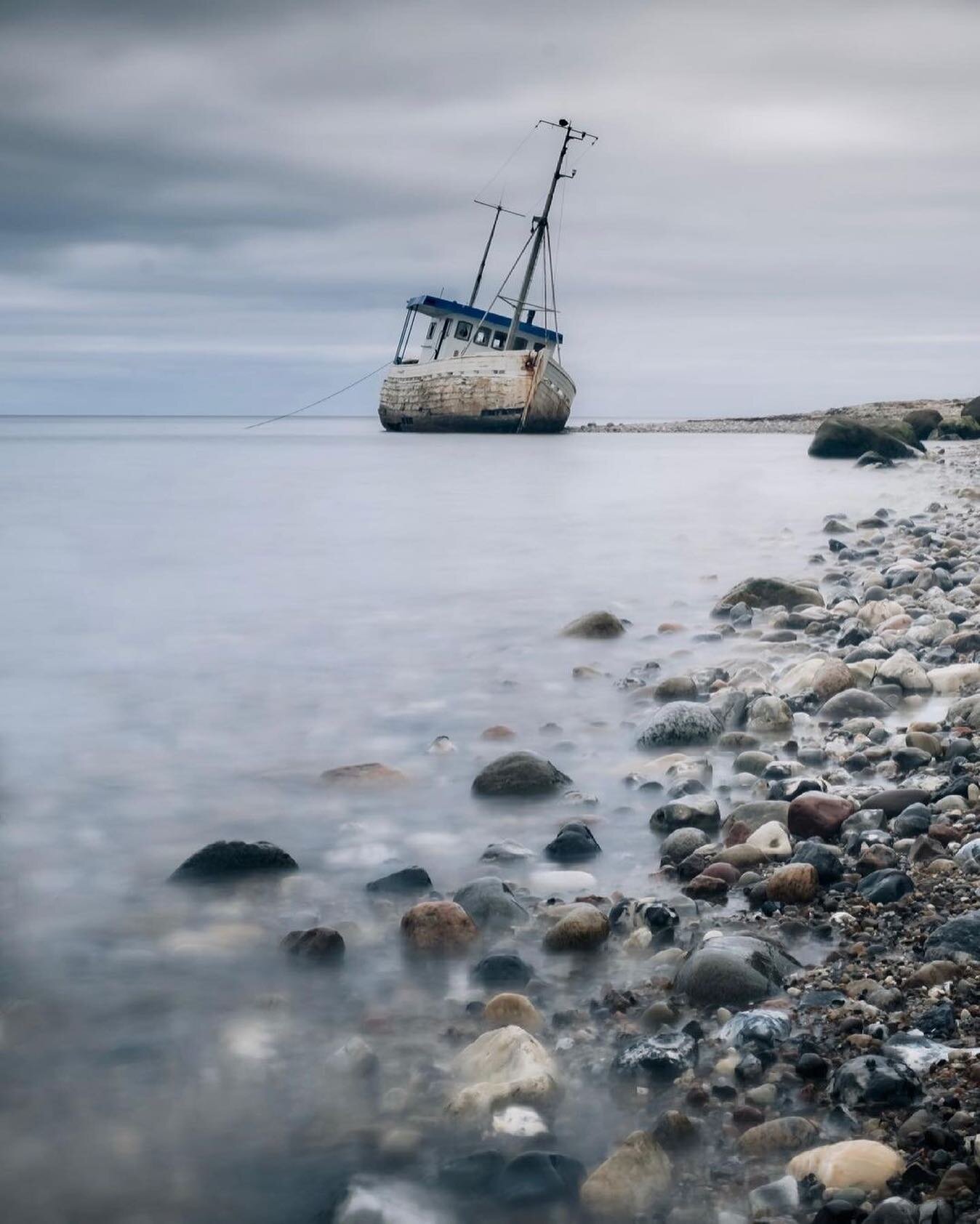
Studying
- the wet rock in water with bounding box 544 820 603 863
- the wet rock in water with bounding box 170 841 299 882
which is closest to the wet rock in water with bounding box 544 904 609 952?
the wet rock in water with bounding box 544 820 603 863

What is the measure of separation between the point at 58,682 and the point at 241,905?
440cm

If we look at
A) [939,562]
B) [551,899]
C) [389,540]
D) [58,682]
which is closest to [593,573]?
[939,562]

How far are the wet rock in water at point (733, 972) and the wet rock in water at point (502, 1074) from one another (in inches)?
18.2

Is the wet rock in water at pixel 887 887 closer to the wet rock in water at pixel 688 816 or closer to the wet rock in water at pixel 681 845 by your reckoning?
the wet rock in water at pixel 681 845

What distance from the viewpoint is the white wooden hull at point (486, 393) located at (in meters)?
46.8

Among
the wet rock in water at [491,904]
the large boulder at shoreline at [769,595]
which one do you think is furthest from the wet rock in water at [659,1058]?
the large boulder at shoreline at [769,595]

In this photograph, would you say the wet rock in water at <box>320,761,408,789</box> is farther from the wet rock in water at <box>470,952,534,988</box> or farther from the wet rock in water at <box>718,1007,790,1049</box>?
the wet rock in water at <box>718,1007,790,1049</box>

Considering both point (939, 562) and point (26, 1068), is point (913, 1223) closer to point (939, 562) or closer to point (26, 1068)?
point (26, 1068)

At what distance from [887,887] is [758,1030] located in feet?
2.94

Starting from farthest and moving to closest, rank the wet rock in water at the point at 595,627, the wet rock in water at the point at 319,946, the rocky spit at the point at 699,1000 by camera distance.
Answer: the wet rock in water at the point at 595,627
the wet rock in water at the point at 319,946
the rocky spit at the point at 699,1000

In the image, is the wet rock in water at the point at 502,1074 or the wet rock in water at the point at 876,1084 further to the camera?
the wet rock in water at the point at 502,1074

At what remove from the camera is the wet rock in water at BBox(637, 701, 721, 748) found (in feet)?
17.4

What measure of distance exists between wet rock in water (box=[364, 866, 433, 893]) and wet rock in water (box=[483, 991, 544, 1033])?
904 millimetres

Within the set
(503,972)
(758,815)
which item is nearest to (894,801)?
(758,815)
